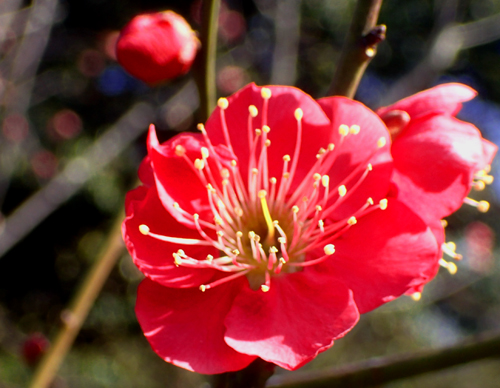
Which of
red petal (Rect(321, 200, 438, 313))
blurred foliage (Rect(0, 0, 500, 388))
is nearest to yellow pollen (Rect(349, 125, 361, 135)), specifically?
red petal (Rect(321, 200, 438, 313))

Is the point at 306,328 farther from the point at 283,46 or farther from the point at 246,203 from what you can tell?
the point at 283,46

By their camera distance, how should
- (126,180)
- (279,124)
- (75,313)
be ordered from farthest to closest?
(126,180), (75,313), (279,124)

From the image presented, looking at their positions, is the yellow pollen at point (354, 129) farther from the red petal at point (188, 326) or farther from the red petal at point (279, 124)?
the red petal at point (188, 326)

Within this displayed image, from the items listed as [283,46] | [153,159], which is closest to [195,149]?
[153,159]

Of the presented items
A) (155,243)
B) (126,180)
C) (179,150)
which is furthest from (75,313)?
(126,180)

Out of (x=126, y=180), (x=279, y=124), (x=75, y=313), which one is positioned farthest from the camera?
(x=126, y=180)

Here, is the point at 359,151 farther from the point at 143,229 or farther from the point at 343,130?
the point at 143,229
